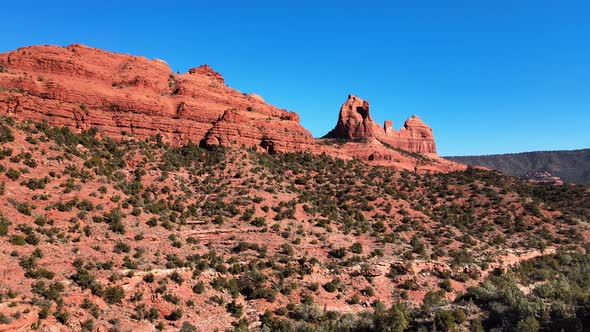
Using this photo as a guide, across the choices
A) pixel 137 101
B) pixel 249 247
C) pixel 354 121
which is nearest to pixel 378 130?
pixel 354 121

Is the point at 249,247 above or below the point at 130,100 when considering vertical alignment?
below

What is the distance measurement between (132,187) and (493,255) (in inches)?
1424

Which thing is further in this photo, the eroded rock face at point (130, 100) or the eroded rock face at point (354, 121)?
the eroded rock face at point (354, 121)

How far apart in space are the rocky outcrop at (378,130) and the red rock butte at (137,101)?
26954 millimetres

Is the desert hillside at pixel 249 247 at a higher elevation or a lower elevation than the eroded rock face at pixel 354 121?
lower

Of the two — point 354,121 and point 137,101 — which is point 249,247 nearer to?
point 137,101

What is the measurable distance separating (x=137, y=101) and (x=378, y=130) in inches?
3120

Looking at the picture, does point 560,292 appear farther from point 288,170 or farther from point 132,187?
point 132,187

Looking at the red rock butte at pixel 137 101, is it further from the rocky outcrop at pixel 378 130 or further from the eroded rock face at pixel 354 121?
the rocky outcrop at pixel 378 130

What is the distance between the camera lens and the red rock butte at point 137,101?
39.1 meters

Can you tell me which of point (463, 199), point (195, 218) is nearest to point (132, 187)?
point (195, 218)

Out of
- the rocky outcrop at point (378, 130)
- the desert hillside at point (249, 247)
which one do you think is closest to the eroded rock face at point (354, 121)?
the rocky outcrop at point (378, 130)

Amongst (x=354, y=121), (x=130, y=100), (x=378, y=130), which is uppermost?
(x=378, y=130)

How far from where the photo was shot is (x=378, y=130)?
11012 centimetres
